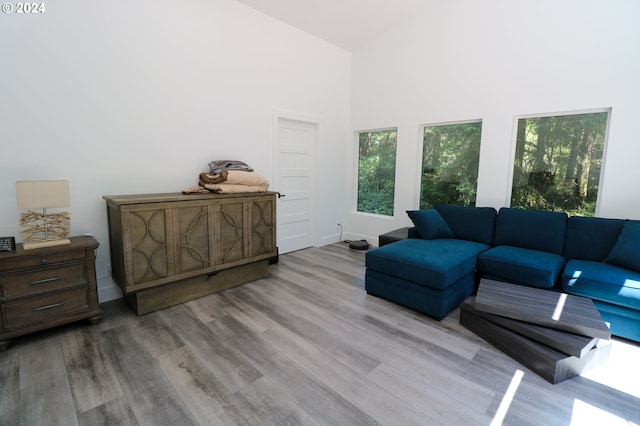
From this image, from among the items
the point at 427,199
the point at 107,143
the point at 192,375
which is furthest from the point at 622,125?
the point at 107,143

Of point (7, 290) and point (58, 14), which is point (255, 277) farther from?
point (58, 14)

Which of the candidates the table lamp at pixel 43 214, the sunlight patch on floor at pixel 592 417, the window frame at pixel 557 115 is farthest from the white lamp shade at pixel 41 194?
the window frame at pixel 557 115

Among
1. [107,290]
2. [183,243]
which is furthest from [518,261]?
[107,290]

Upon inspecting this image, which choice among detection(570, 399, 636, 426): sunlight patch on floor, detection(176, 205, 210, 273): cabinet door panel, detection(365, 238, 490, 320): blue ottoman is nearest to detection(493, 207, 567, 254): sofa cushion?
detection(365, 238, 490, 320): blue ottoman

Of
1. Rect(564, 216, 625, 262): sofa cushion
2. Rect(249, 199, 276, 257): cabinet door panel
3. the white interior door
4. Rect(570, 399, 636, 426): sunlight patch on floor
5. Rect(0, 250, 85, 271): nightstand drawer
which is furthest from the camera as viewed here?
the white interior door

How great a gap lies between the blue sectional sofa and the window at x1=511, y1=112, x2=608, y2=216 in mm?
404

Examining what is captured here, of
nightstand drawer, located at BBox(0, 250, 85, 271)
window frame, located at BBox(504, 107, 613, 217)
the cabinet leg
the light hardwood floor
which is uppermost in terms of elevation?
window frame, located at BBox(504, 107, 613, 217)

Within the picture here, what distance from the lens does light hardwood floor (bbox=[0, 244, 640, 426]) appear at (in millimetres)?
1654

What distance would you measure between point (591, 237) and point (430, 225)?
1450 millimetres

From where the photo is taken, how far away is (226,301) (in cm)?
304

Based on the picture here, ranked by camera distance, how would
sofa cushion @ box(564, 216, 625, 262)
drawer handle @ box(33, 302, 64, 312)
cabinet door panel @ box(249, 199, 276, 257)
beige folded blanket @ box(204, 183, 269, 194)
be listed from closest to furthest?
drawer handle @ box(33, 302, 64, 312)
sofa cushion @ box(564, 216, 625, 262)
beige folded blanket @ box(204, 183, 269, 194)
cabinet door panel @ box(249, 199, 276, 257)

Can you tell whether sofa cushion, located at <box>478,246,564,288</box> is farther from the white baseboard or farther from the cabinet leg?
the white baseboard

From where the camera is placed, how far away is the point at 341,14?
402cm

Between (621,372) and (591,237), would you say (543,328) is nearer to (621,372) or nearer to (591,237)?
(621,372)
